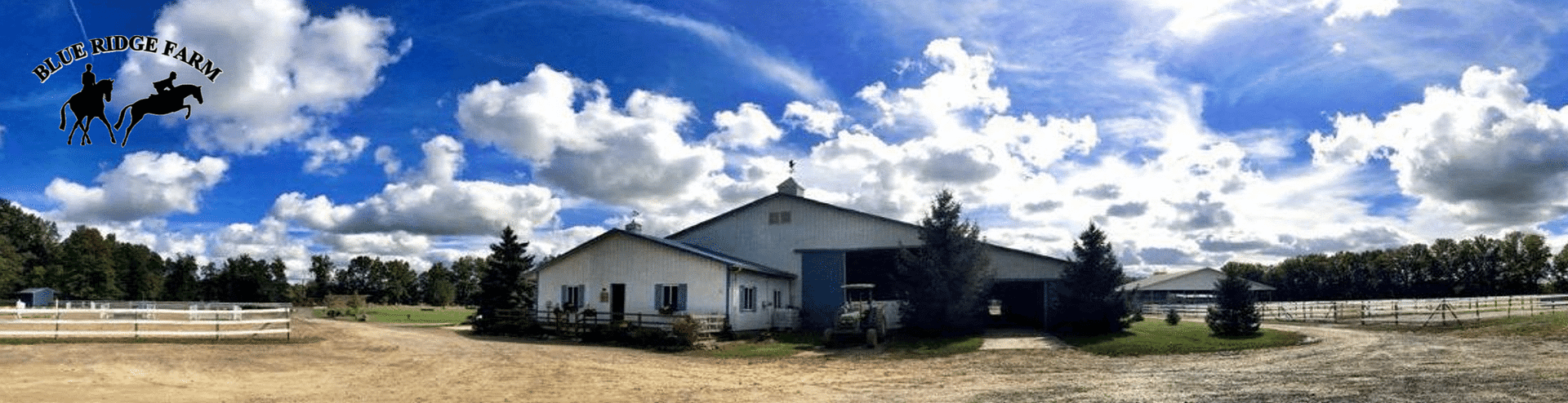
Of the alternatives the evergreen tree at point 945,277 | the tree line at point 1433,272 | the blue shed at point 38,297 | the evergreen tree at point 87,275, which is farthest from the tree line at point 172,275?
the tree line at point 1433,272

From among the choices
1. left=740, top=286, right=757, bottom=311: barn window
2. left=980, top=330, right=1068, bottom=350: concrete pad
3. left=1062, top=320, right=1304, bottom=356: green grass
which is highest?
left=740, top=286, right=757, bottom=311: barn window

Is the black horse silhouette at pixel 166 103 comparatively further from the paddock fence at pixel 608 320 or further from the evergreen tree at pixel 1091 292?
A: the evergreen tree at pixel 1091 292

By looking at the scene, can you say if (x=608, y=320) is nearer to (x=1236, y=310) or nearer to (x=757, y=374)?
(x=757, y=374)

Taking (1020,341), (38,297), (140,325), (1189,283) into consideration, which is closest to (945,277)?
(1020,341)

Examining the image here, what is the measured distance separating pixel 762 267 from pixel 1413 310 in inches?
A: 1250

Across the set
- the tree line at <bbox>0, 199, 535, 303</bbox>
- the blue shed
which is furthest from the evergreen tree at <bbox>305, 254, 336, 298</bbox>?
the blue shed

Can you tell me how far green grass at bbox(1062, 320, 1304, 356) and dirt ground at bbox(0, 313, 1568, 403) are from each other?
3.83 feet

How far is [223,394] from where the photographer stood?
1617 centimetres

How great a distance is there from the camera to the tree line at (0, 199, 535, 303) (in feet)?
277

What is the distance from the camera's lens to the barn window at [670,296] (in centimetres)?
3416

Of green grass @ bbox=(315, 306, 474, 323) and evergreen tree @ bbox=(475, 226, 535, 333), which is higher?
evergreen tree @ bbox=(475, 226, 535, 333)

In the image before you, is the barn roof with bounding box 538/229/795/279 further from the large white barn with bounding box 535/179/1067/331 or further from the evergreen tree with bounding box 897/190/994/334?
Result: the evergreen tree with bounding box 897/190/994/334

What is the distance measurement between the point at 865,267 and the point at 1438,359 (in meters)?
26.2

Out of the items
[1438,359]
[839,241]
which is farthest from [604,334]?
[1438,359]
